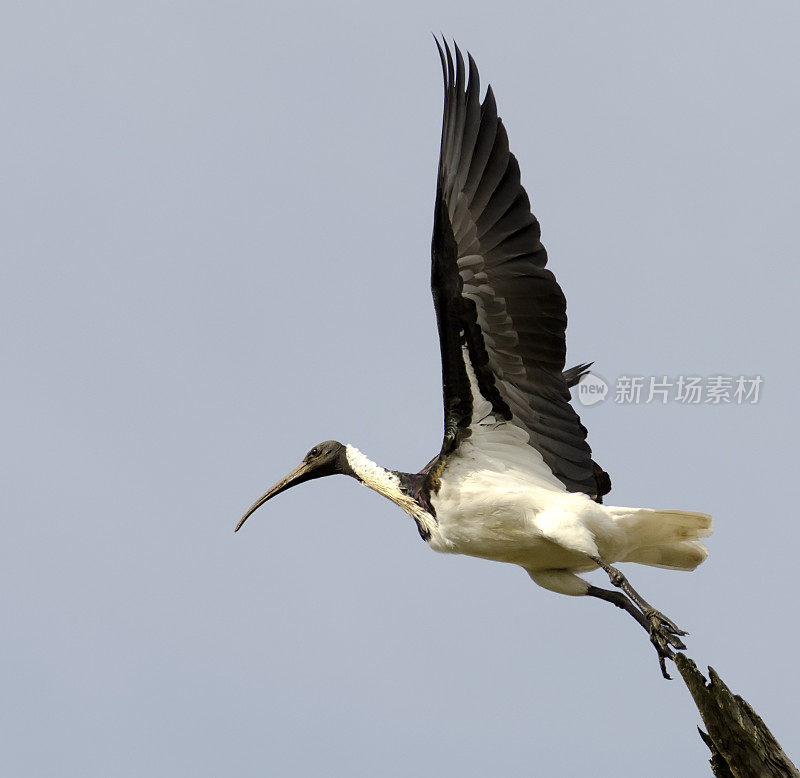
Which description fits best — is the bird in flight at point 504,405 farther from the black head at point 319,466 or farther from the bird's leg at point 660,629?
the black head at point 319,466

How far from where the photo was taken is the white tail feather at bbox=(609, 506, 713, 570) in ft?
35.9

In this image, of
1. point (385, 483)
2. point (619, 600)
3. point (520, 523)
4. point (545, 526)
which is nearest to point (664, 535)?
point (619, 600)

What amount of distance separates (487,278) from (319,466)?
3100mm

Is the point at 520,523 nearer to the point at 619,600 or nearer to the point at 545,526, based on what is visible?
the point at 545,526

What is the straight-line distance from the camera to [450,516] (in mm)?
11141

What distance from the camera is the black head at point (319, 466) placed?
12.8m

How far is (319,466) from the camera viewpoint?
511 inches

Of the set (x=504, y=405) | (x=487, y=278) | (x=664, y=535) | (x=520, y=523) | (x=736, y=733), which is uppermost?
(x=487, y=278)

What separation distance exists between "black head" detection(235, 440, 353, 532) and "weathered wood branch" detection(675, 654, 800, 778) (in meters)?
4.97

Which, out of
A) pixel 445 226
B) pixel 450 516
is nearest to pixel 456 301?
pixel 445 226

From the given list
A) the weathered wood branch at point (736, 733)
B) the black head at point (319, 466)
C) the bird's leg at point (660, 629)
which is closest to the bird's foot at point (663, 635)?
the bird's leg at point (660, 629)

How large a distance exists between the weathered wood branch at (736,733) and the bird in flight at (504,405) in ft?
6.32

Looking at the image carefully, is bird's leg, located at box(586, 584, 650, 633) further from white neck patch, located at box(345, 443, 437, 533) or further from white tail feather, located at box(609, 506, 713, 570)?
white neck patch, located at box(345, 443, 437, 533)

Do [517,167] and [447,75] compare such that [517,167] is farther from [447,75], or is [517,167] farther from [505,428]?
[505,428]
